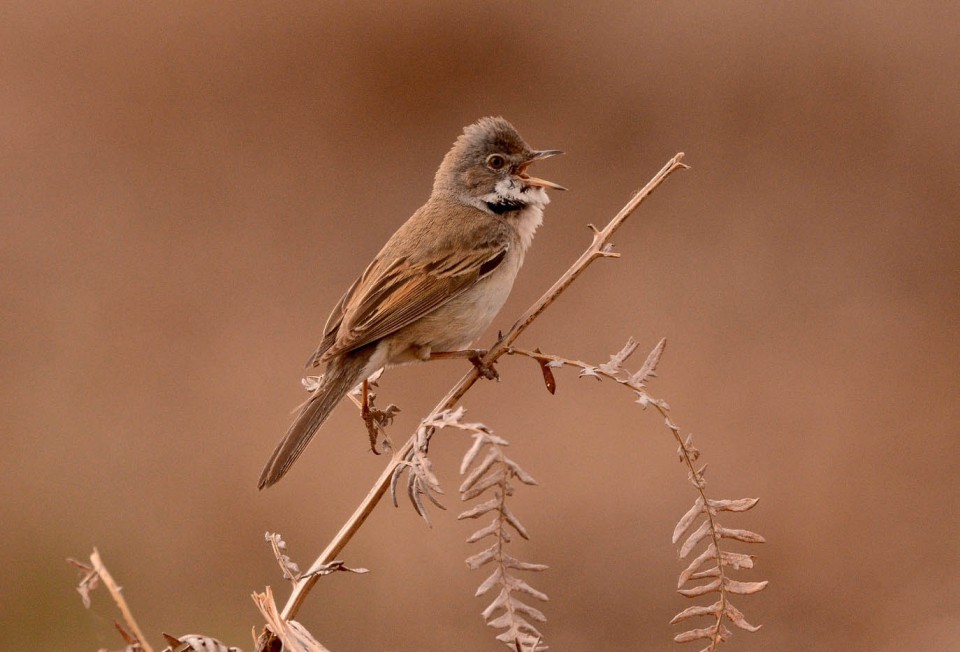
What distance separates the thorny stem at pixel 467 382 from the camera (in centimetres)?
228

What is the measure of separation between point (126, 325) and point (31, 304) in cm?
97

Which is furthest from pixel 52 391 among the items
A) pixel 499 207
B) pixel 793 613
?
pixel 793 613

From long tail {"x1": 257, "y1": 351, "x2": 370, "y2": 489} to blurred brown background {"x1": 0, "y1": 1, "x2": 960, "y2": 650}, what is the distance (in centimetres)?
315

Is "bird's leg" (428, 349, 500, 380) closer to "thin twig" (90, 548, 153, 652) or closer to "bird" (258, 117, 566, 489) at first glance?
"bird" (258, 117, 566, 489)

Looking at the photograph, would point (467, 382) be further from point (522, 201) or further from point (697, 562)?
point (522, 201)

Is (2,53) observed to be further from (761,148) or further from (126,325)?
(761,148)

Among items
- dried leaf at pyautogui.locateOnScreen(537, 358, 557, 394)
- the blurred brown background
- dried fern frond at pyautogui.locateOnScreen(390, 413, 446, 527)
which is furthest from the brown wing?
the blurred brown background

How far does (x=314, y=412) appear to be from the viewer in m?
3.86

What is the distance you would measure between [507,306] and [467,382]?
669 centimetres

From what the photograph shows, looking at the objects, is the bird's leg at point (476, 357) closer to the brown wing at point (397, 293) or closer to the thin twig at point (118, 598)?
the brown wing at point (397, 293)

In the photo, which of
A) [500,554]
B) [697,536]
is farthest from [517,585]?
[697,536]

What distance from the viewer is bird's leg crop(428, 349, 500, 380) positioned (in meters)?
3.66

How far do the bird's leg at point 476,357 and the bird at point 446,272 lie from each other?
0.05 ft

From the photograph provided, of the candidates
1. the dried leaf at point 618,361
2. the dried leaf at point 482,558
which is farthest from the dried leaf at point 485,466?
the dried leaf at point 618,361
